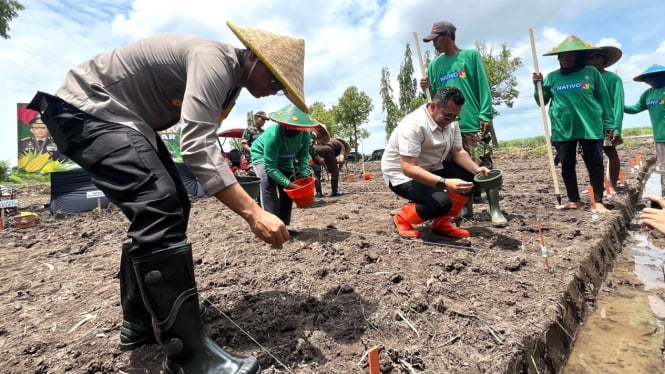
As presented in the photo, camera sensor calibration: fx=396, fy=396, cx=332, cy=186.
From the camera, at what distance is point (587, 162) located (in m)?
4.42

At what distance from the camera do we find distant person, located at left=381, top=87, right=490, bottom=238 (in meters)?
3.12

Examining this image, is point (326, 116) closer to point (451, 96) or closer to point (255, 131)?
point (255, 131)

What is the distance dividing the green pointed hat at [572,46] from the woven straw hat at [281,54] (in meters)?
3.66

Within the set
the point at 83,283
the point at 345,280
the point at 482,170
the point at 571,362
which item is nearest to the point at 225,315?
the point at 345,280

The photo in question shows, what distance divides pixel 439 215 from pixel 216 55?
2352mm

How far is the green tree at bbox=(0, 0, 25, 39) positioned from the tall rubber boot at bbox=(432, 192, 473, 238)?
11.8 m

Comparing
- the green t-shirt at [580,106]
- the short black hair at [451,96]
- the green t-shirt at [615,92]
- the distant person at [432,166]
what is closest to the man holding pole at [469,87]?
the distant person at [432,166]

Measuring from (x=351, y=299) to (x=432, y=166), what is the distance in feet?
5.77

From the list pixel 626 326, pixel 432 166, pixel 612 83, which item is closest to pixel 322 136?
pixel 432 166

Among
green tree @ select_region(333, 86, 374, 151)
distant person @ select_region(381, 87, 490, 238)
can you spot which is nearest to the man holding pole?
distant person @ select_region(381, 87, 490, 238)

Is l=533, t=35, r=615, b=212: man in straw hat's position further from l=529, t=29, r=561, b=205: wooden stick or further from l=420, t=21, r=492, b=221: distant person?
l=420, t=21, r=492, b=221: distant person

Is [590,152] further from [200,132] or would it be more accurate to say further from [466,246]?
[200,132]

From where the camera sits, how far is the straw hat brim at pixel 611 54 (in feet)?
15.3

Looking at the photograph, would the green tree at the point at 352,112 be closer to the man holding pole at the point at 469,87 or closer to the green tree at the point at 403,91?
the green tree at the point at 403,91
